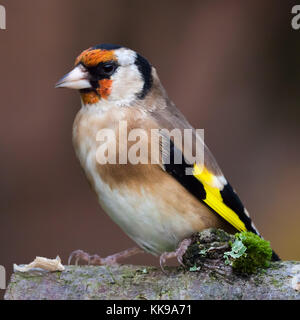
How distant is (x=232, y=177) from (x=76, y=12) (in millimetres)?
1950

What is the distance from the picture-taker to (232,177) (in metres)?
5.70

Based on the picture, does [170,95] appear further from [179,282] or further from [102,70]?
[179,282]

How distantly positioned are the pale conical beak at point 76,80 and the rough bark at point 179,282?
2.93 ft

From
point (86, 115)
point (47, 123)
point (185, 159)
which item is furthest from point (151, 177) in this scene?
point (47, 123)

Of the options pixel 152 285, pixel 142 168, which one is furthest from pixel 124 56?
pixel 152 285

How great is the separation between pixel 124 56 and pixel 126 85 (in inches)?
5.5

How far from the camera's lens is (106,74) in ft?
10.1

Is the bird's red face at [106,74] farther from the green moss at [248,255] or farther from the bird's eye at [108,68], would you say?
the green moss at [248,255]

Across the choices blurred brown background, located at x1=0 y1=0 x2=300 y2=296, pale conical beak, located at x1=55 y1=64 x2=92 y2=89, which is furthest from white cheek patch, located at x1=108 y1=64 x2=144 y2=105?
blurred brown background, located at x1=0 y1=0 x2=300 y2=296

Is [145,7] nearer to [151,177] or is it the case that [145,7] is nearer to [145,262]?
[145,262]

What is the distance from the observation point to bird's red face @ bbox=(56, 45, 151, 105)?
9.95 feet

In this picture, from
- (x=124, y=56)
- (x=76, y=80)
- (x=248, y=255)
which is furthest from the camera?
(x=124, y=56)

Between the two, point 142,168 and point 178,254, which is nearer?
point 178,254

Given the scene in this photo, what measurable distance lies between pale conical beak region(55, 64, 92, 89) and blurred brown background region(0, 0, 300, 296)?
7.40ft
